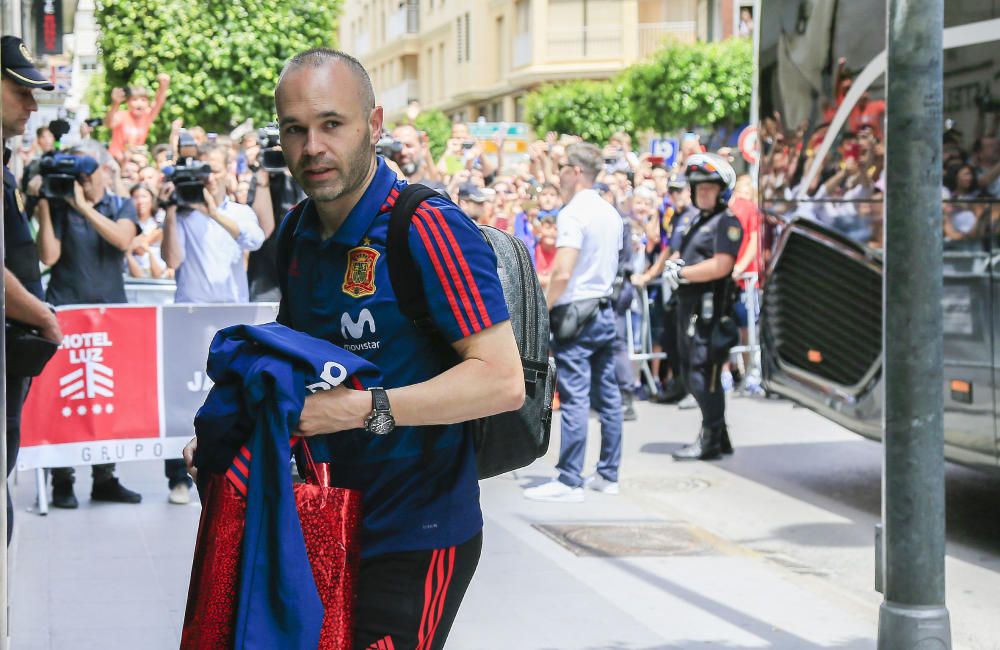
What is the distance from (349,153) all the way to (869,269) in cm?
628

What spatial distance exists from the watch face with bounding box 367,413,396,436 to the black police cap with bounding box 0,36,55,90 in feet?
12.3

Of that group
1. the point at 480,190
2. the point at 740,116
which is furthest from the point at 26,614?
the point at 740,116

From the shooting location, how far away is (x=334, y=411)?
9.50ft

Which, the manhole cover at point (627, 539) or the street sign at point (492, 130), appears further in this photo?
the street sign at point (492, 130)

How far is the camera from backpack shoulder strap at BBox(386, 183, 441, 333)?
304 centimetres

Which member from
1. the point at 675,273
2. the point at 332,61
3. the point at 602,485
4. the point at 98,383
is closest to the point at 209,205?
the point at 98,383

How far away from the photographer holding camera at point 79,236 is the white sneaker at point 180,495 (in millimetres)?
227

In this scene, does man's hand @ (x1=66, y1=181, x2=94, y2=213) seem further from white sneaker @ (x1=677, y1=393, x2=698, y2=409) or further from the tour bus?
white sneaker @ (x1=677, y1=393, x2=698, y2=409)

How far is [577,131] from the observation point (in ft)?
167

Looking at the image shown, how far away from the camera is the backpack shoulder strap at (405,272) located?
3037 mm

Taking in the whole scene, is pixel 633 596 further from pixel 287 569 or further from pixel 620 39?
pixel 620 39

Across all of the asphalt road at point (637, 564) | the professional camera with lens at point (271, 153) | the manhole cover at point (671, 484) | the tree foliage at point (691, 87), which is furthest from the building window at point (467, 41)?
the professional camera with lens at point (271, 153)

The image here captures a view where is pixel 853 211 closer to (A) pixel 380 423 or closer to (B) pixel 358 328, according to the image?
(B) pixel 358 328

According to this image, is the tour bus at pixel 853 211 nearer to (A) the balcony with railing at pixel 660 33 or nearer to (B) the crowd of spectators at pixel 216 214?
(B) the crowd of spectators at pixel 216 214
